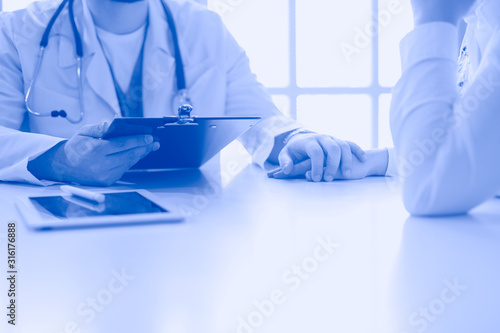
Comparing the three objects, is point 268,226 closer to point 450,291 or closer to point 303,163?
point 450,291

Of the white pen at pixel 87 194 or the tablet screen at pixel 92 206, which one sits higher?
the white pen at pixel 87 194

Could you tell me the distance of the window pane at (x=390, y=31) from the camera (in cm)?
292

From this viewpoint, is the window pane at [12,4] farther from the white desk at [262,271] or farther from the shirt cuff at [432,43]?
the shirt cuff at [432,43]

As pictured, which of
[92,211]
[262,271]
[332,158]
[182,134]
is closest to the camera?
[262,271]

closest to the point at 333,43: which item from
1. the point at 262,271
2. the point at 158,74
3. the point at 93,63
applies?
the point at 158,74

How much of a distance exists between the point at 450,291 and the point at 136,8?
4.39 ft

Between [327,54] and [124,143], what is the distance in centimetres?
214

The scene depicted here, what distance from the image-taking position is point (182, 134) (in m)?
0.89

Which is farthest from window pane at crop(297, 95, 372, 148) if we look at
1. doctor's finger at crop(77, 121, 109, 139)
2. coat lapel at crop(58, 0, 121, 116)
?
doctor's finger at crop(77, 121, 109, 139)

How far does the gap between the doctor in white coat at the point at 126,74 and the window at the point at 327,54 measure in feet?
3.80

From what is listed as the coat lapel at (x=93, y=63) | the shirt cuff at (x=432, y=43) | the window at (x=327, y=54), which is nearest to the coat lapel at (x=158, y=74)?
the coat lapel at (x=93, y=63)

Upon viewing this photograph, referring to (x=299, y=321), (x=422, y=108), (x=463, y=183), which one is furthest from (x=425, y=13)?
(x=299, y=321)

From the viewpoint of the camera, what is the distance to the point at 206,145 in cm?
103

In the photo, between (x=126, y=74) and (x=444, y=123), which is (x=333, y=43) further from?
(x=444, y=123)
